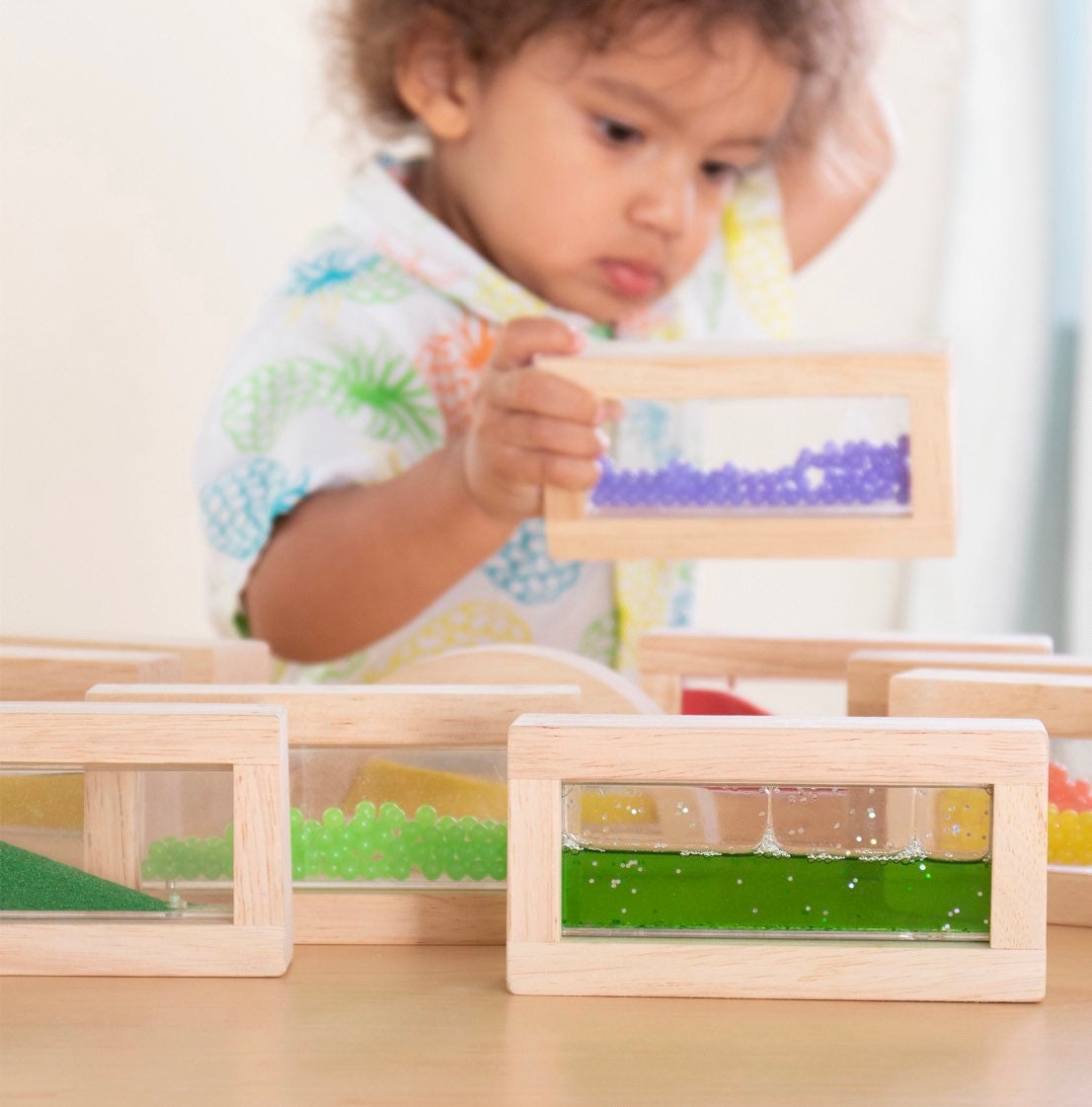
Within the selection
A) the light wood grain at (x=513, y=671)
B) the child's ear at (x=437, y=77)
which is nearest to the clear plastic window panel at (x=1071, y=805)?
the light wood grain at (x=513, y=671)

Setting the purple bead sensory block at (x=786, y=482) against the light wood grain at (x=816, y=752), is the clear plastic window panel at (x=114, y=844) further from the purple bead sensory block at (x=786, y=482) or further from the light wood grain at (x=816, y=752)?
the purple bead sensory block at (x=786, y=482)

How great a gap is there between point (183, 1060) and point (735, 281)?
983 millimetres

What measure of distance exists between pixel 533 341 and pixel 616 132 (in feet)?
0.97

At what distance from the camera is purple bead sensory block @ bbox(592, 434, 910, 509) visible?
2.35 ft

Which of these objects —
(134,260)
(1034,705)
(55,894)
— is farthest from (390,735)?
(134,260)

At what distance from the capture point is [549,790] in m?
0.42

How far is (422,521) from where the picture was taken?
0.88 m

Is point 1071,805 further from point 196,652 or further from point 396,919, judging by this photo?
point 196,652

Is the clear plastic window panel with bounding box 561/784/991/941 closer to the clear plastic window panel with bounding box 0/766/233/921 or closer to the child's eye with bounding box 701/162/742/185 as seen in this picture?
the clear plastic window panel with bounding box 0/766/233/921

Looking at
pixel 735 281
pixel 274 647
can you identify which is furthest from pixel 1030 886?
pixel 735 281

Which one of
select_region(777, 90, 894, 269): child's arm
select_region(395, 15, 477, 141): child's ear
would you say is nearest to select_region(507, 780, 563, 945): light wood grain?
select_region(395, 15, 477, 141): child's ear

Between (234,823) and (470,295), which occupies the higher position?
(470,295)

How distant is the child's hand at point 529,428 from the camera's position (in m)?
0.72

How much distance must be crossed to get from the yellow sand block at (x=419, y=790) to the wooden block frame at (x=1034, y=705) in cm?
14
